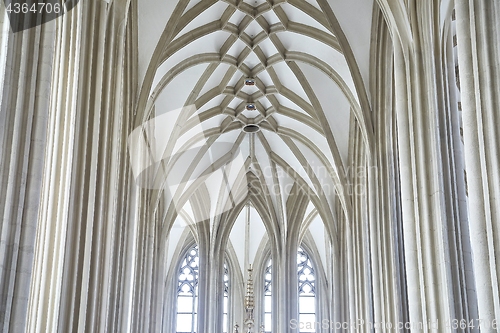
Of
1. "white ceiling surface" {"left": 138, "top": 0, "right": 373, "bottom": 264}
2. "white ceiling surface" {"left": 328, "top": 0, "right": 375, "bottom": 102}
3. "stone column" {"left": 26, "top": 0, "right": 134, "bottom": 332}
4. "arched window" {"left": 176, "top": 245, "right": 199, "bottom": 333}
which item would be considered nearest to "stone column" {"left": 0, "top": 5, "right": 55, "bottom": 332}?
"stone column" {"left": 26, "top": 0, "right": 134, "bottom": 332}

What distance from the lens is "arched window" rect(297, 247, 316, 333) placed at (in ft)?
82.8

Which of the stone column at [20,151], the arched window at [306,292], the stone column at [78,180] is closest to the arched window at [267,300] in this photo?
the arched window at [306,292]

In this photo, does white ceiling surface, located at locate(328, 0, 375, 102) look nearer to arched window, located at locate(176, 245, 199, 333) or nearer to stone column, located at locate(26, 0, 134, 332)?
stone column, located at locate(26, 0, 134, 332)

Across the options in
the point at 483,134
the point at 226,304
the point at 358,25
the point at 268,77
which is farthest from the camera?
the point at 226,304

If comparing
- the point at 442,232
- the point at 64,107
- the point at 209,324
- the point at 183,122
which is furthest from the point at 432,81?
the point at 209,324

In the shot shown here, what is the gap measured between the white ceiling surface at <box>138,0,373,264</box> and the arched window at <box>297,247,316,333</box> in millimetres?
3423

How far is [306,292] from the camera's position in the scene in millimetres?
25844

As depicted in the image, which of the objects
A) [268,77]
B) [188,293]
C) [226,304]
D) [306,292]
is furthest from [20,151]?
[306,292]

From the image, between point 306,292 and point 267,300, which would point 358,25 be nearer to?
point 306,292

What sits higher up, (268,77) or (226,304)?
(268,77)

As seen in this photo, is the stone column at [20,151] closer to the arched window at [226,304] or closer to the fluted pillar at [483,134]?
the fluted pillar at [483,134]

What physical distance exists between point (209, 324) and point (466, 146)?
16785mm

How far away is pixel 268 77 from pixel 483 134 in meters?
12.5

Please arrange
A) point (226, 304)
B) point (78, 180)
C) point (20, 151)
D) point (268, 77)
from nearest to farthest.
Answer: point (20, 151) < point (78, 180) < point (268, 77) < point (226, 304)
